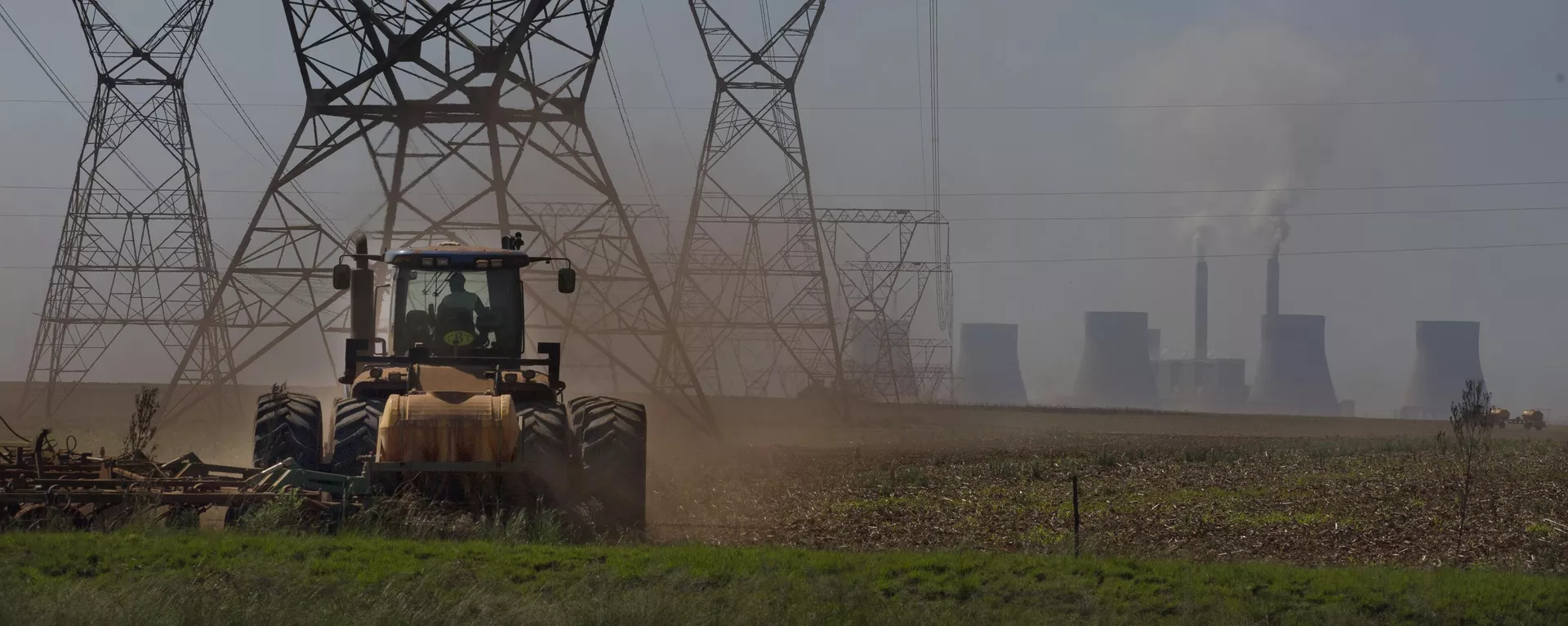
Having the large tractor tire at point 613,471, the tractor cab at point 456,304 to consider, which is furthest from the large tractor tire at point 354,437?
the large tractor tire at point 613,471

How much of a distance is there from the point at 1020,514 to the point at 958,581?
8457mm

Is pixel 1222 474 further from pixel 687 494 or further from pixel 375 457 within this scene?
pixel 375 457

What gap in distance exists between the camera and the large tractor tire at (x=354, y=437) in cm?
1656

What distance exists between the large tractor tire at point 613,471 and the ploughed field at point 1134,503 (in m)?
0.90

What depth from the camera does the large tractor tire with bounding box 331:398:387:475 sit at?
16.6 metres

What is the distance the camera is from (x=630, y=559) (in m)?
14.1

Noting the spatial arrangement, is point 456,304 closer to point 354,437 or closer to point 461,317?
point 461,317

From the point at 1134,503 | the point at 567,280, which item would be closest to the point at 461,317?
the point at 567,280

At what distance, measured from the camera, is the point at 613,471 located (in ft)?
56.3

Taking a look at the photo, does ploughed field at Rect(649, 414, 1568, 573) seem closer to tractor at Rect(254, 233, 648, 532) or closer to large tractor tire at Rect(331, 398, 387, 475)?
tractor at Rect(254, 233, 648, 532)

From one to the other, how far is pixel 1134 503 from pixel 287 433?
1411cm

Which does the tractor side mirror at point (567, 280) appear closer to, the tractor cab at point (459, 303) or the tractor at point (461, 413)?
the tractor at point (461, 413)

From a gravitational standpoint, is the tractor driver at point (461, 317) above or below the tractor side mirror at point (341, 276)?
below

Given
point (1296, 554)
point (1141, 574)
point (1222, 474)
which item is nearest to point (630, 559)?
point (1141, 574)
